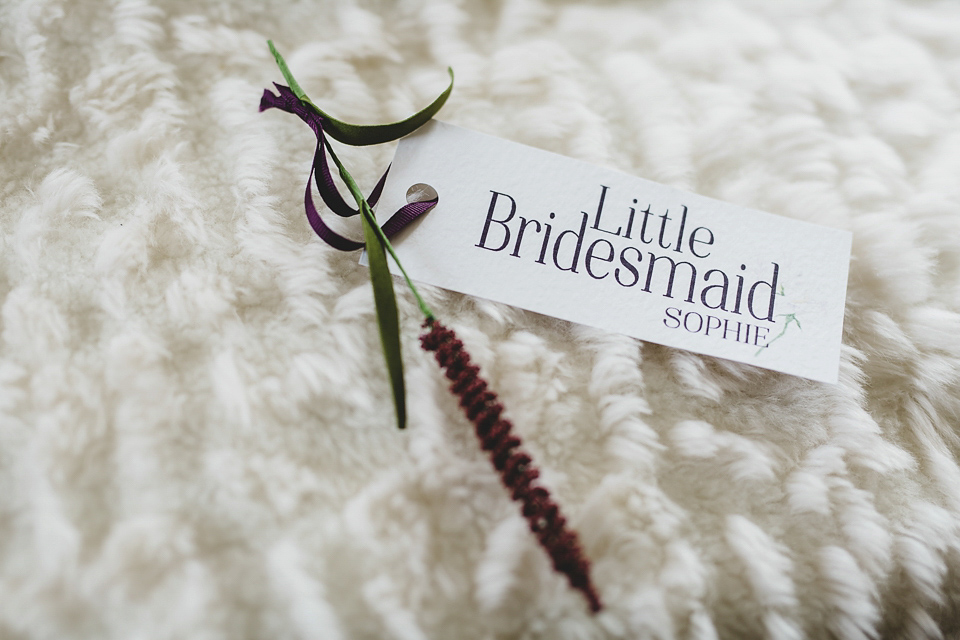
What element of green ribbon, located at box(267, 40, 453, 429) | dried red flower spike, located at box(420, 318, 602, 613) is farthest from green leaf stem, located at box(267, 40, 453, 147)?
dried red flower spike, located at box(420, 318, 602, 613)

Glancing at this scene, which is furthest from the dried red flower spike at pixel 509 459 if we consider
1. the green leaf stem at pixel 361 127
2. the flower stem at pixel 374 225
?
the green leaf stem at pixel 361 127

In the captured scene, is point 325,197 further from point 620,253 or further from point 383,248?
point 620,253

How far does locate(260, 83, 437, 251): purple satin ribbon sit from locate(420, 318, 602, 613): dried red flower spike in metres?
0.09

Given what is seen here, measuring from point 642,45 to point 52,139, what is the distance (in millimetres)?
513

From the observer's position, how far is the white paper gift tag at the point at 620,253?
1.50ft

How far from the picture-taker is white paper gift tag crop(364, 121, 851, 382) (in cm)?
46

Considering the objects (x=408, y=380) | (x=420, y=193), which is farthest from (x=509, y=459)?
(x=420, y=193)

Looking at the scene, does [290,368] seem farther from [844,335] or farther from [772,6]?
[772,6]

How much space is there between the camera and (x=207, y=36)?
1.73 ft

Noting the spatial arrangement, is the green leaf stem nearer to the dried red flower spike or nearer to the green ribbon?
the green ribbon

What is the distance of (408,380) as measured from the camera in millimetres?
424

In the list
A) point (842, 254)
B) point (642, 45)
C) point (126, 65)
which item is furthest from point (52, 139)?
point (842, 254)

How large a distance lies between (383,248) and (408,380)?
9cm

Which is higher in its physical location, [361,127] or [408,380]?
[361,127]
